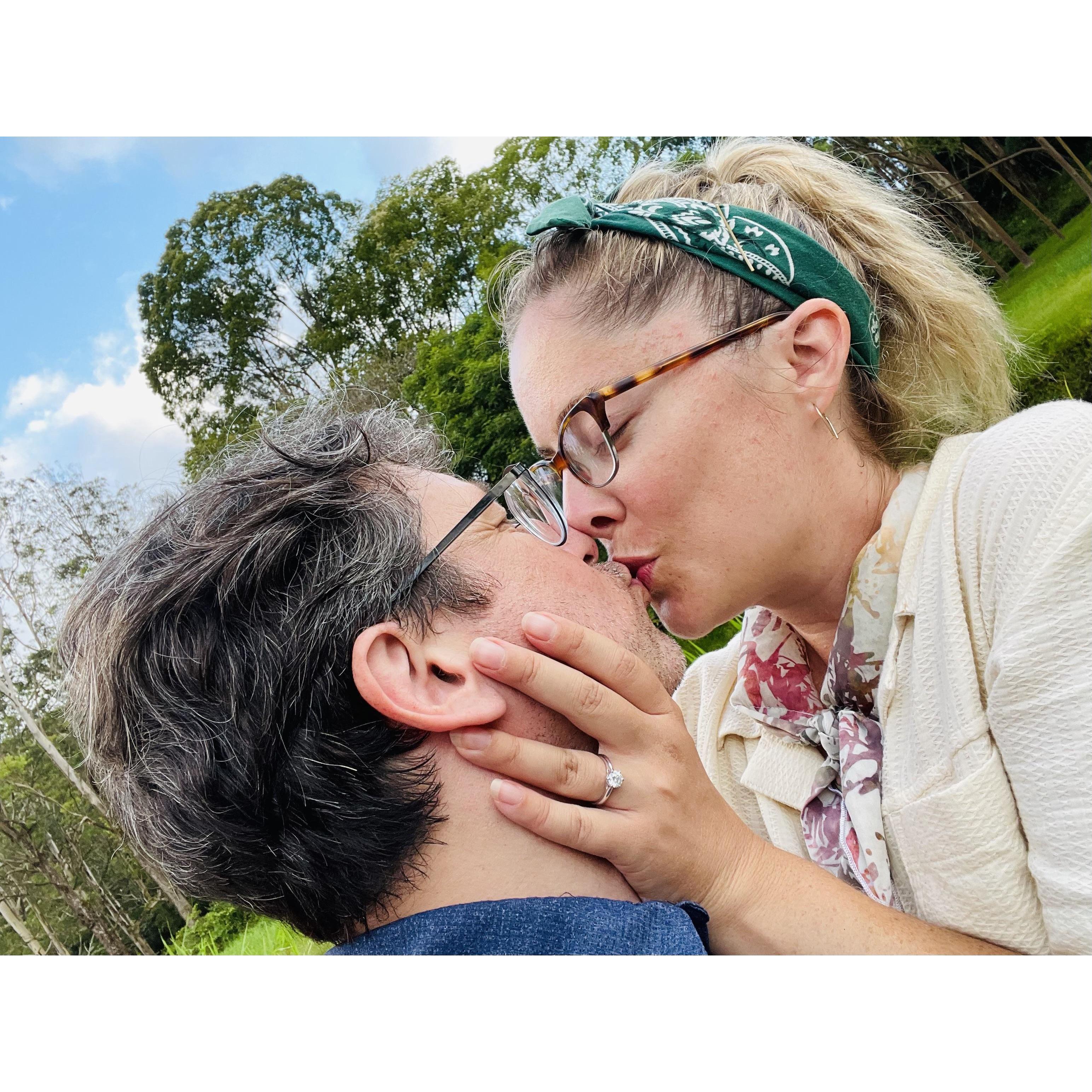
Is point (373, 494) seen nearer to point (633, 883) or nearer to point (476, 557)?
point (476, 557)

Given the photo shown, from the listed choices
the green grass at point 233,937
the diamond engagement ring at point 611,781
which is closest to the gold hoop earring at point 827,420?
the diamond engagement ring at point 611,781

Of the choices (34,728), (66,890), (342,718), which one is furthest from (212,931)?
(342,718)

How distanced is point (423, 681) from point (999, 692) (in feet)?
3.17

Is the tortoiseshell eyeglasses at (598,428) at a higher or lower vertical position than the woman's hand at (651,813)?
higher

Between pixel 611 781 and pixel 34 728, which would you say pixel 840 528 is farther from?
pixel 34 728

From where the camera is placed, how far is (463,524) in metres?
1.54

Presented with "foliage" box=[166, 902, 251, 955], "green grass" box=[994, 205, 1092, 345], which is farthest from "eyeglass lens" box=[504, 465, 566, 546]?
"foliage" box=[166, 902, 251, 955]

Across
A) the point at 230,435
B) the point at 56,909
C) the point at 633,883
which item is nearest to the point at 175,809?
the point at 633,883

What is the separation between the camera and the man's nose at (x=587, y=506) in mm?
1738

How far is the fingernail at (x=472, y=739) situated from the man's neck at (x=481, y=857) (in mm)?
33

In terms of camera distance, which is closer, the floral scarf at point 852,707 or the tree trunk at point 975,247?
the floral scarf at point 852,707

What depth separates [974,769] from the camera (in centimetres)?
148

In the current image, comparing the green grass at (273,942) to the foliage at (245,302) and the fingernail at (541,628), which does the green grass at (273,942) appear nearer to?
the fingernail at (541,628)

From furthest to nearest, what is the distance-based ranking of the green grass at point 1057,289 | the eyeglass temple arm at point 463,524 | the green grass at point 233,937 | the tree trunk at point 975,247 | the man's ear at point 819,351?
the green grass at point 233,937 < the green grass at point 1057,289 < the tree trunk at point 975,247 < the man's ear at point 819,351 < the eyeglass temple arm at point 463,524
